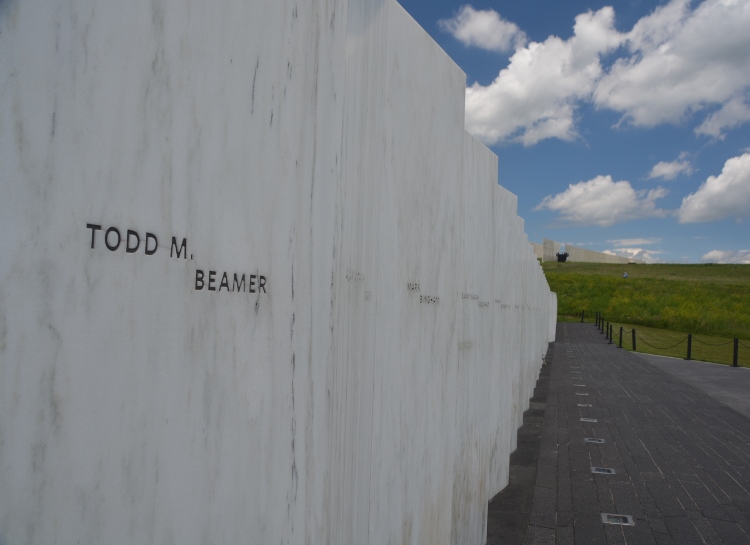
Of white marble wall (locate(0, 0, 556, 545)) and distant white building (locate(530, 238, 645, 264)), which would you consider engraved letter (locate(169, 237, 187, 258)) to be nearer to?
→ white marble wall (locate(0, 0, 556, 545))

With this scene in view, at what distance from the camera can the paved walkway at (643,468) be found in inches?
227

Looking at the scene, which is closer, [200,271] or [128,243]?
[128,243]

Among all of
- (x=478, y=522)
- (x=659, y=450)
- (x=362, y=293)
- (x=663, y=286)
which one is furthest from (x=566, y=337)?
(x=362, y=293)

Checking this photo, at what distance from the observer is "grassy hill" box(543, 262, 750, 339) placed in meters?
39.6

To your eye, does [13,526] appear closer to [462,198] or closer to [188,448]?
[188,448]

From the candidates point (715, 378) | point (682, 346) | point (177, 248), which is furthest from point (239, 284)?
point (682, 346)

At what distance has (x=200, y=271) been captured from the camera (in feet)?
5.24

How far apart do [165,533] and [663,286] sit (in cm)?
5813

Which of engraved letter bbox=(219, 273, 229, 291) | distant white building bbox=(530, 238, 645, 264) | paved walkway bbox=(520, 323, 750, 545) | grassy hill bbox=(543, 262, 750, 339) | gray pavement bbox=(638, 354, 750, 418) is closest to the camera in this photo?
engraved letter bbox=(219, 273, 229, 291)

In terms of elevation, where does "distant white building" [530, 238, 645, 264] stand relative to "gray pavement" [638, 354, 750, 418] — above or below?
above

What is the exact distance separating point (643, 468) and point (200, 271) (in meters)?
7.75

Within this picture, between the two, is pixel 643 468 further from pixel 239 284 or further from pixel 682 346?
pixel 682 346

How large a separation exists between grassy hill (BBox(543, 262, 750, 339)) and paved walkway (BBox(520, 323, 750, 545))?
27.1 m

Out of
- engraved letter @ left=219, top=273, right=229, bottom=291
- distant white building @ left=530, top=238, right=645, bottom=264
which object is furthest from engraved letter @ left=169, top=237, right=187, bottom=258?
distant white building @ left=530, top=238, right=645, bottom=264
